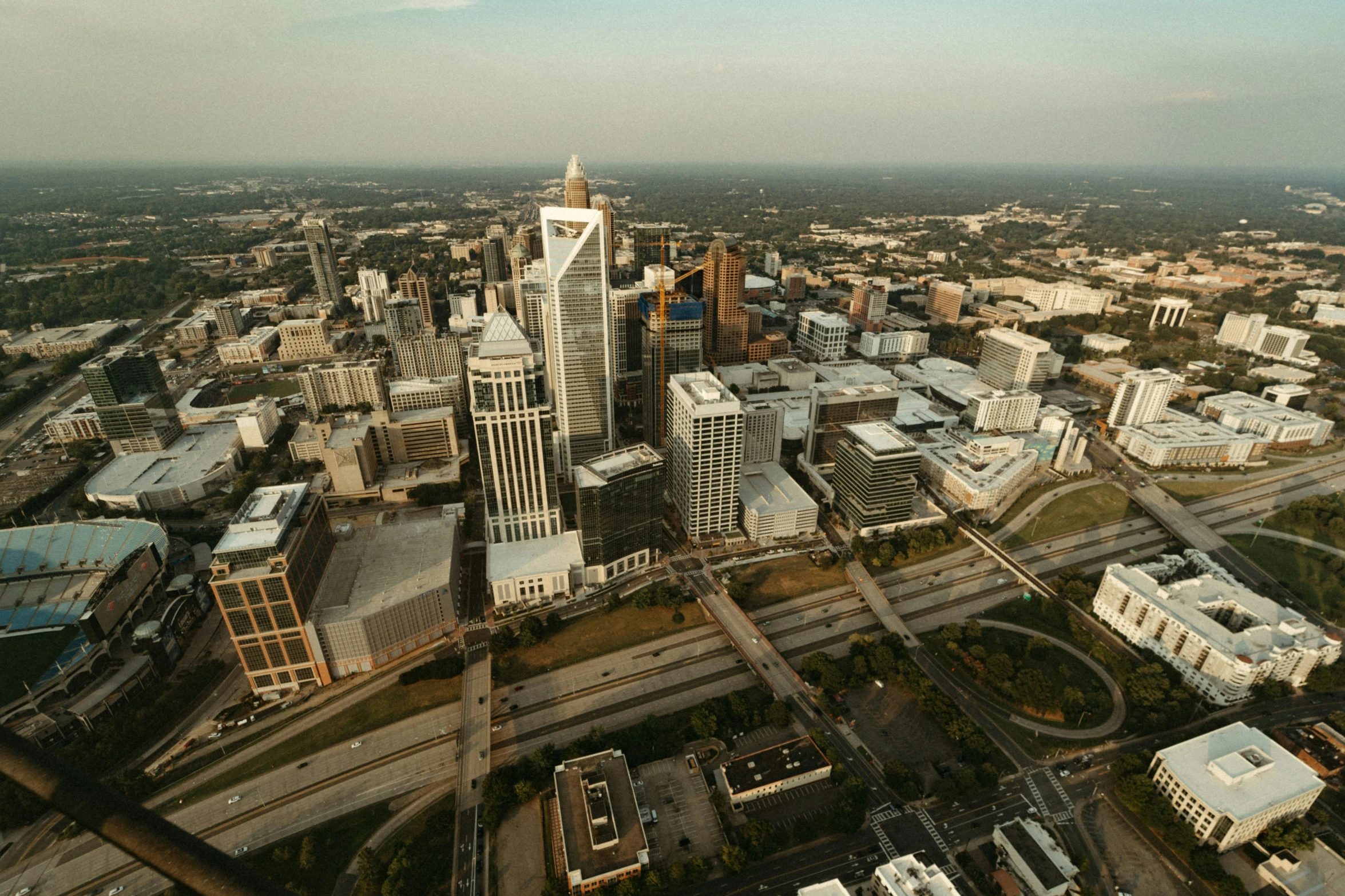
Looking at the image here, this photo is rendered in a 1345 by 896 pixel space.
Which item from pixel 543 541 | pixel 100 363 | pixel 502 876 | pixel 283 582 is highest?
pixel 100 363

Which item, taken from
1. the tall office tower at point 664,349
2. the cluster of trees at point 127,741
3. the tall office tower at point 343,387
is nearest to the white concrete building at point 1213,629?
the tall office tower at point 664,349

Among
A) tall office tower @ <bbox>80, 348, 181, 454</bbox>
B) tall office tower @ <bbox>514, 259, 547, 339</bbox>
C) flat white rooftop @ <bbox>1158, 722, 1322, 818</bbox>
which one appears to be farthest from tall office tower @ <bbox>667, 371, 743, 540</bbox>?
tall office tower @ <bbox>80, 348, 181, 454</bbox>

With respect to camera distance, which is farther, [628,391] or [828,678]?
[628,391]

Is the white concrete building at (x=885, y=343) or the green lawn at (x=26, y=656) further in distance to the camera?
the white concrete building at (x=885, y=343)

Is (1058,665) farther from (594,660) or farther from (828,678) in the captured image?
(594,660)

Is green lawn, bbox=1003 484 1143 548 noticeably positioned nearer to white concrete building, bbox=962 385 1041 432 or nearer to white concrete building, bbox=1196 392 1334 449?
white concrete building, bbox=962 385 1041 432

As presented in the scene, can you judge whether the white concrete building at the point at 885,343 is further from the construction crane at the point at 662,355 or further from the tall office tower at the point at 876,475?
the tall office tower at the point at 876,475

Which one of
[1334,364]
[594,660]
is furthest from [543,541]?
[1334,364]
